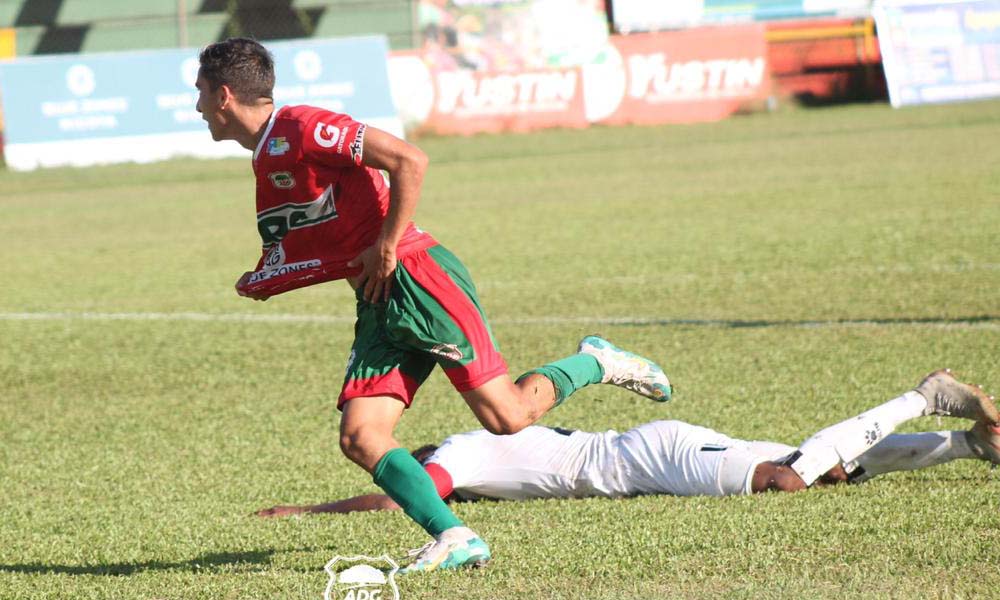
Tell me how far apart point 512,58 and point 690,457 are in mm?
28618

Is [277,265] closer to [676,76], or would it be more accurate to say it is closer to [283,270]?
[283,270]

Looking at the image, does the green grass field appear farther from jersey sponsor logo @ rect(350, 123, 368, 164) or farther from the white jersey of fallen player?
jersey sponsor logo @ rect(350, 123, 368, 164)

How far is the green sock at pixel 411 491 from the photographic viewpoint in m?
4.59

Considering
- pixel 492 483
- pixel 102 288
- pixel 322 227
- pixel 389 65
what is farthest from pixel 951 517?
pixel 389 65

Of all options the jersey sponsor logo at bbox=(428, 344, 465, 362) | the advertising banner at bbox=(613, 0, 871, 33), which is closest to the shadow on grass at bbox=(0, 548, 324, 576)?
the jersey sponsor logo at bbox=(428, 344, 465, 362)

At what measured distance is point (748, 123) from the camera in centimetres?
2948

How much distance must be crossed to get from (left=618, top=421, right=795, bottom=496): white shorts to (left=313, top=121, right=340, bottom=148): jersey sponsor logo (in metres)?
1.81

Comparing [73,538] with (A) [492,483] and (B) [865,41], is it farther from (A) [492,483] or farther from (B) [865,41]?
(B) [865,41]

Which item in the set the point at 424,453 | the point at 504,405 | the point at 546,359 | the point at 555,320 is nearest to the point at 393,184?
the point at 504,405

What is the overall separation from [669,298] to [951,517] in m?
6.09

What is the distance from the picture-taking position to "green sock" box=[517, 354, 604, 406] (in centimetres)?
520

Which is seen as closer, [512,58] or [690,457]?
[690,457]

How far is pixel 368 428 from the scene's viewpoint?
464 centimetres

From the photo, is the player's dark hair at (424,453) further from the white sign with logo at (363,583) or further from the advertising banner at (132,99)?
the advertising banner at (132,99)
